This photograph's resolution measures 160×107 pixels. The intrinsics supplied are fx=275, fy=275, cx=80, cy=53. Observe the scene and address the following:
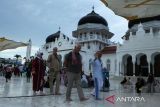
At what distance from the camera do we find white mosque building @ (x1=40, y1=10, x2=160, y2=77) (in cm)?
3916

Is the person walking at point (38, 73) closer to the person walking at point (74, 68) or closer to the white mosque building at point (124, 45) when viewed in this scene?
the person walking at point (74, 68)

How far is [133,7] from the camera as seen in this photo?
19.6 feet

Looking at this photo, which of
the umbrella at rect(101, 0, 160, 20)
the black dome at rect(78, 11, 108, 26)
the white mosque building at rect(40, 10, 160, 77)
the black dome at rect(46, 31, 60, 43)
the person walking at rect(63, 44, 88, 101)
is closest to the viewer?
the umbrella at rect(101, 0, 160, 20)

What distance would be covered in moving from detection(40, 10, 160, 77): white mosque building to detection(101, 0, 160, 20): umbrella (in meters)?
26.9

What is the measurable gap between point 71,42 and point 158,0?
157 ft

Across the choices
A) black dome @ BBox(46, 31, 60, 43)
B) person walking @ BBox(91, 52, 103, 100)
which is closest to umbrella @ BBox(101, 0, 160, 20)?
person walking @ BBox(91, 52, 103, 100)

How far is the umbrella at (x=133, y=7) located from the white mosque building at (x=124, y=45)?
26.9m

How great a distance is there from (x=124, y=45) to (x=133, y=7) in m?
36.6

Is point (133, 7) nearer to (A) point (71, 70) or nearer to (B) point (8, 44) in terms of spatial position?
(A) point (71, 70)

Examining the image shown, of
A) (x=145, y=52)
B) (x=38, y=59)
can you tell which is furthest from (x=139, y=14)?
(x=145, y=52)

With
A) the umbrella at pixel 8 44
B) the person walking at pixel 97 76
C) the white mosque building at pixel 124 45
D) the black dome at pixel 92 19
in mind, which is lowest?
the person walking at pixel 97 76

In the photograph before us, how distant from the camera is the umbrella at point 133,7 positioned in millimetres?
5754

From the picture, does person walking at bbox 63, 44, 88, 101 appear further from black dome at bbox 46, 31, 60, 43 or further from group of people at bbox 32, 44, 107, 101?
black dome at bbox 46, 31, 60, 43

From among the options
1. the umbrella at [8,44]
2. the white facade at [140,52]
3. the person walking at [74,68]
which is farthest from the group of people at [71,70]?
the white facade at [140,52]
